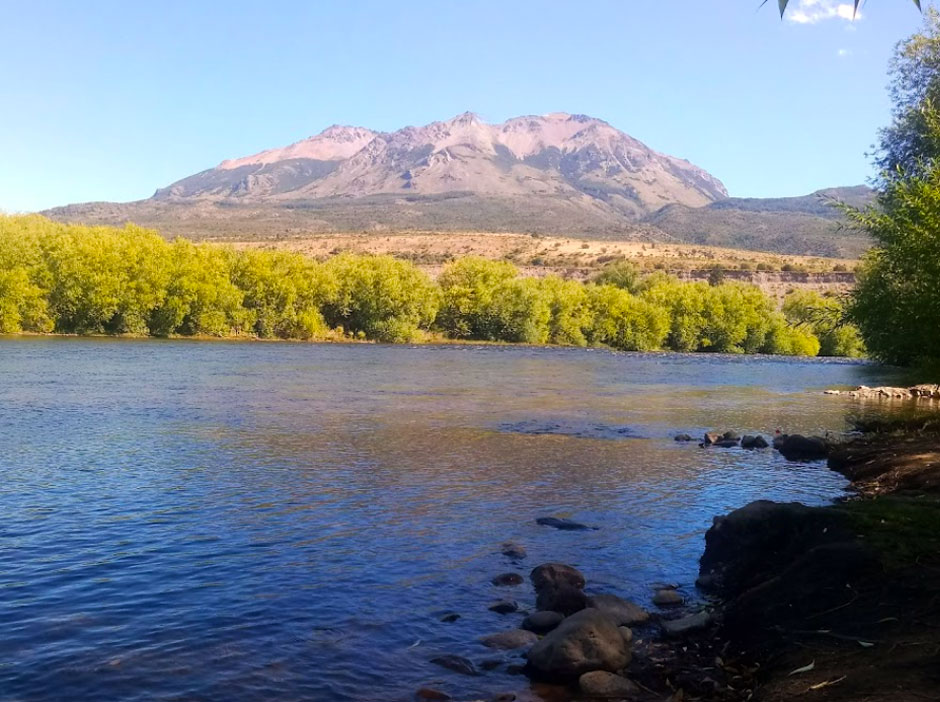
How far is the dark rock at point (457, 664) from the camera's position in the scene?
1073cm

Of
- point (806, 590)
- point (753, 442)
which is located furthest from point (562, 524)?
point (753, 442)

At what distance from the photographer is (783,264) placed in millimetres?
184375

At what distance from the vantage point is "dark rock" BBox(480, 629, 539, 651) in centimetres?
1156

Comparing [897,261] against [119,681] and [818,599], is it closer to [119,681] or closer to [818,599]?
[818,599]

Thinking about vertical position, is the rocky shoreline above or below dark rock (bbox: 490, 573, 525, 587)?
above

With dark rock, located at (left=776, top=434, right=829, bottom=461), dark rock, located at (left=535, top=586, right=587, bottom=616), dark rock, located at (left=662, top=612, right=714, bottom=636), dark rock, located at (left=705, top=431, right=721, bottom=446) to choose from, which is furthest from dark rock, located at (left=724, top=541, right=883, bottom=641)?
dark rock, located at (left=705, top=431, right=721, bottom=446)

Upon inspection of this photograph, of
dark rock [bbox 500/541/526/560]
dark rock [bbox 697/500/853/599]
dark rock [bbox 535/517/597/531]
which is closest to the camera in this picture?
dark rock [bbox 697/500/853/599]

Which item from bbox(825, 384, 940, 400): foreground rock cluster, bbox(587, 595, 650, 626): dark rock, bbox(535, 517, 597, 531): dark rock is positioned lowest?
bbox(825, 384, 940, 400): foreground rock cluster

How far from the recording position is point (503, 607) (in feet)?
42.9

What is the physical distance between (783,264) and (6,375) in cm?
16914

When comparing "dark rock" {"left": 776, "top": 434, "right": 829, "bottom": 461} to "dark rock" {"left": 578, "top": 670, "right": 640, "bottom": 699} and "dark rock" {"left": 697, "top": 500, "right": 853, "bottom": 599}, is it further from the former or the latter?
"dark rock" {"left": 578, "top": 670, "right": 640, "bottom": 699}

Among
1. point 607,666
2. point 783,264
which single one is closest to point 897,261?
point 607,666

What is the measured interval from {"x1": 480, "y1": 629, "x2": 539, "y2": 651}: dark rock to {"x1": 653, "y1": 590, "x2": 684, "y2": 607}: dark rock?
252cm

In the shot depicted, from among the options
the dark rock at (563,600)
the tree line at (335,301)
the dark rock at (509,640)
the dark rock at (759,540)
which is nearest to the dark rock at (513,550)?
the dark rock at (563,600)
